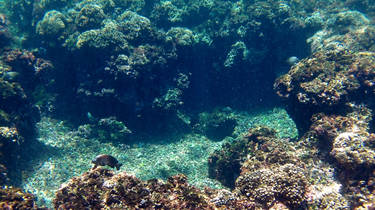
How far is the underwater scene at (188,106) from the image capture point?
5.88 m

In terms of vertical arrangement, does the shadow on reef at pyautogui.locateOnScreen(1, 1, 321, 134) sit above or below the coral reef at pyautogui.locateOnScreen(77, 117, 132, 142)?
above

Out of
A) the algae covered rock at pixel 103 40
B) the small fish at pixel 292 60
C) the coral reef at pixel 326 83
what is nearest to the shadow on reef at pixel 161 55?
the algae covered rock at pixel 103 40

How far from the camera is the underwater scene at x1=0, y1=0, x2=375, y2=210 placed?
19.3 ft

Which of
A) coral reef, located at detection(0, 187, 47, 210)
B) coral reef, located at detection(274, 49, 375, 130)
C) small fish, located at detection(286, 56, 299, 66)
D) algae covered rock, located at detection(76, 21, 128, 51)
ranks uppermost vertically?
small fish, located at detection(286, 56, 299, 66)

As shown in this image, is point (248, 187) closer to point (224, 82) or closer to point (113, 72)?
point (113, 72)

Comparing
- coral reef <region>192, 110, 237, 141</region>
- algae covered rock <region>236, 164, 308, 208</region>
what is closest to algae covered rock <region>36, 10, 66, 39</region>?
coral reef <region>192, 110, 237, 141</region>

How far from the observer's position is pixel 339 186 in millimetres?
6648

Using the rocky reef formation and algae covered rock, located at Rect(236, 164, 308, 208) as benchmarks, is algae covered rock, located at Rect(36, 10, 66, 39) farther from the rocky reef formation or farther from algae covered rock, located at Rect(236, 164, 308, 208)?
algae covered rock, located at Rect(236, 164, 308, 208)

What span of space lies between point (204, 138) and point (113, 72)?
6.32m

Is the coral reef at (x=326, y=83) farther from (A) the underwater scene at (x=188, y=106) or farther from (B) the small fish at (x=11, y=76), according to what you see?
(B) the small fish at (x=11, y=76)

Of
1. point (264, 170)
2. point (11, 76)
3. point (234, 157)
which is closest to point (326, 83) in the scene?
point (234, 157)

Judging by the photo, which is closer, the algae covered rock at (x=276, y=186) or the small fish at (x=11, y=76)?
the algae covered rock at (x=276, y=186)

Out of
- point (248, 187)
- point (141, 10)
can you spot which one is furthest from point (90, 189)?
point (141, 10)

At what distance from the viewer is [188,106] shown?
51.0ft
